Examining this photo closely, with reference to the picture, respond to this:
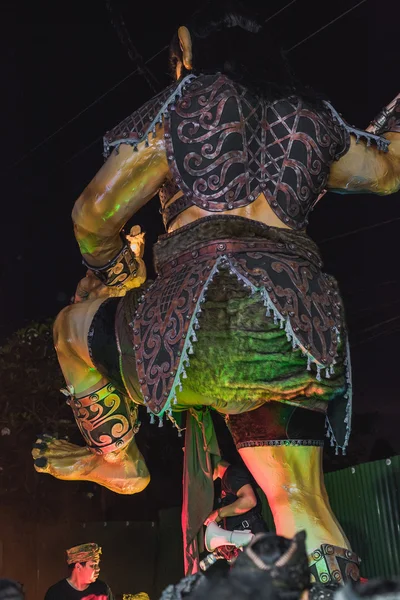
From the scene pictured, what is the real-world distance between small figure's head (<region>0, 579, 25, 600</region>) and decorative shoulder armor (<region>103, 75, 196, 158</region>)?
4.28ft

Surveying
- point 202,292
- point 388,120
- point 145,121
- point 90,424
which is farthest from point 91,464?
point 388,120

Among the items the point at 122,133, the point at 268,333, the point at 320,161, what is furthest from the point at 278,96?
the point at 268,333

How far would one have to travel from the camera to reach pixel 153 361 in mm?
2189

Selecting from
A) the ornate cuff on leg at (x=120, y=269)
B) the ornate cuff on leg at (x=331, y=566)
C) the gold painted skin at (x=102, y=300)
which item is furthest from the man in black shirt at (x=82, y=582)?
the ornate cuff on leg at (x=331, y=566)

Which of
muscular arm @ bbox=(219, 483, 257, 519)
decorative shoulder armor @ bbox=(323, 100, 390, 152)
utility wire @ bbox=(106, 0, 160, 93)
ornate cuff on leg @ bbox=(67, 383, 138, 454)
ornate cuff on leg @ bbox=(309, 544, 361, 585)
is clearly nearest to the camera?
ornate cuff on leg @ bbox=(309, 544, 361, 585)

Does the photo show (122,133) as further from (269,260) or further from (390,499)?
(390,499)

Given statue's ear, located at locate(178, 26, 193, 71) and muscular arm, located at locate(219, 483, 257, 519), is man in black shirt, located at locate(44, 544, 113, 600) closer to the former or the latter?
muscular arm, located at locate(219, 483, 257, 519)

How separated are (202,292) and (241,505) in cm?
157

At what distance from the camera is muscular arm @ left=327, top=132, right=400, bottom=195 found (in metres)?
2.58

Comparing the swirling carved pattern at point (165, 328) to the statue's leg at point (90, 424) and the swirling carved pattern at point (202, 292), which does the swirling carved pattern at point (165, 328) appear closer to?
the swirling carved pattern at point (202, 292)

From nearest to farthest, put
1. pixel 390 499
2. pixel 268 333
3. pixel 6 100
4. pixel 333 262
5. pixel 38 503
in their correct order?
1. pixel 268 333
2. pixel 390 499
3. pixel 6 100
4. pixel 333 262
5. pixel 38 503

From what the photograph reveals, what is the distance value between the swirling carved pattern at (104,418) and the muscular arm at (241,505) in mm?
943

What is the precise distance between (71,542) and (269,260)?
13.6ft

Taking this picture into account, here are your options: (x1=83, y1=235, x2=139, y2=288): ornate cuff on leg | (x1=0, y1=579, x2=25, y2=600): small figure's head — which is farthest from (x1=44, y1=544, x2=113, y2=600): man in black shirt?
(x1=0, y1=579, x2=25, y2=600): small figure's head
